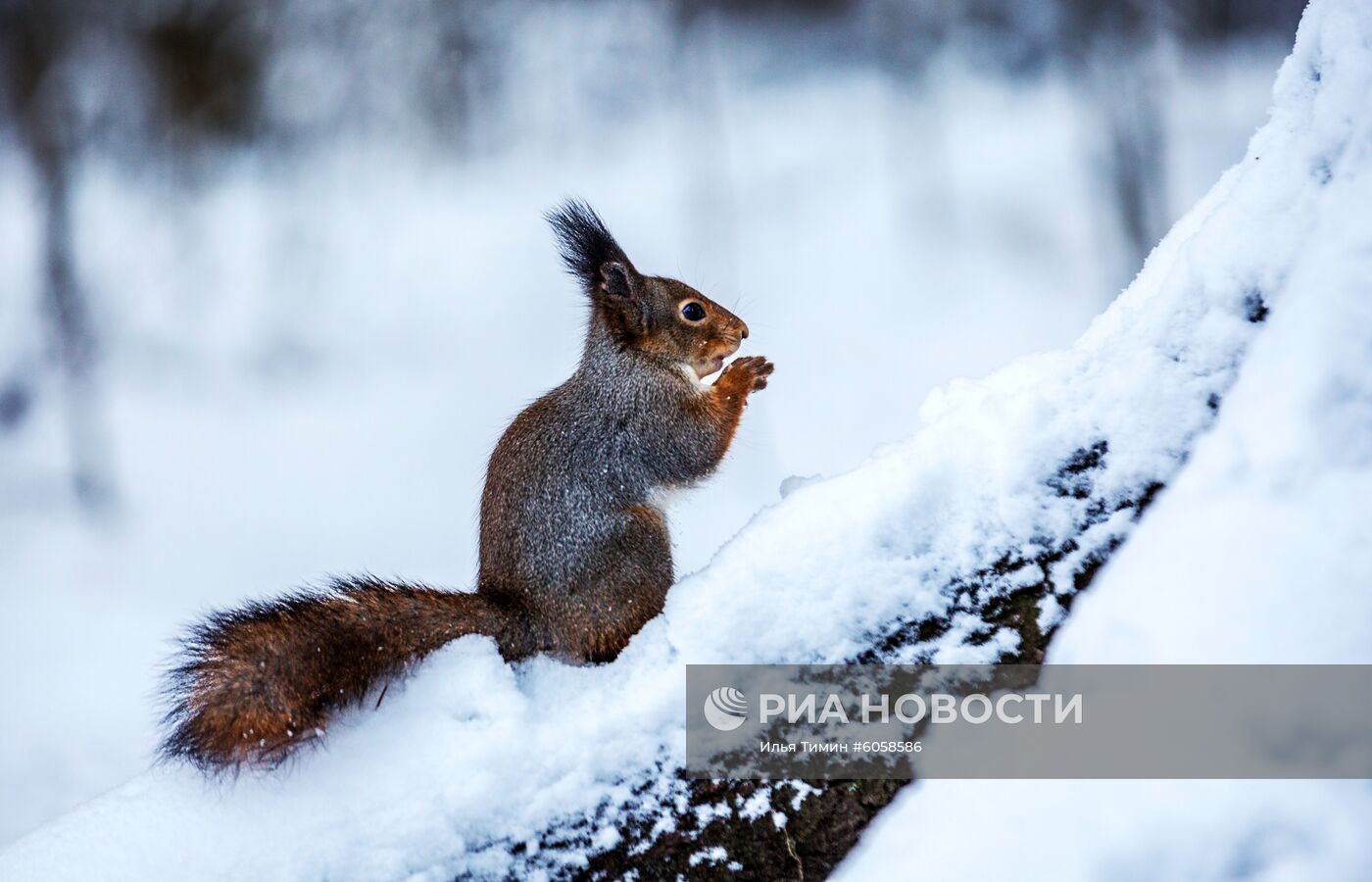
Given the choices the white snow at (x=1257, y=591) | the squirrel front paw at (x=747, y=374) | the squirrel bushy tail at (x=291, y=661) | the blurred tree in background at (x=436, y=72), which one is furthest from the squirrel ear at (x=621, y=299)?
the blurred tree in background at (x=436, y=72)

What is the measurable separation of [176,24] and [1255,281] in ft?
13.6

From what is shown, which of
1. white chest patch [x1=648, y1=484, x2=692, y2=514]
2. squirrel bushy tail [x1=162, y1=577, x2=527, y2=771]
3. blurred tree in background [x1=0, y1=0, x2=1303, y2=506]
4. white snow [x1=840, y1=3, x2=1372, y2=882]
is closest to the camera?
white snow [x1=840, y1=3, x2=1372, y2=882]

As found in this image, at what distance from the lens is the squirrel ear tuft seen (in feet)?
6.34

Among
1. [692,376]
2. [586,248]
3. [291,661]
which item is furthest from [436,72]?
[291,661]

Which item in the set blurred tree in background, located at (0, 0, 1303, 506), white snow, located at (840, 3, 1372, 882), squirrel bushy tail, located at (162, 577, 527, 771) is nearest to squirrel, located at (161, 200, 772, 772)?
squirrel bushy tail, located at (162, 577, 527, 771)

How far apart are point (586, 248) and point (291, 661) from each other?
975mm

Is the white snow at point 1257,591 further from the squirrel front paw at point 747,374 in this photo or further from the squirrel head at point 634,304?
the squirrel head at point 634,304

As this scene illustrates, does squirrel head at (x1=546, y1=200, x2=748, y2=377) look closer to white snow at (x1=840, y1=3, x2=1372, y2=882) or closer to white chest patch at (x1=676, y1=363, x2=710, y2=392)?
white chest patch at (x1=676, y1=363, x2=710, y2=392)

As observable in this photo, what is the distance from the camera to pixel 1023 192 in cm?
469

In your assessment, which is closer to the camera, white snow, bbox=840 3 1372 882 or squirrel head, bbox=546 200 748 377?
white snow, bbox=840 3 1372 882

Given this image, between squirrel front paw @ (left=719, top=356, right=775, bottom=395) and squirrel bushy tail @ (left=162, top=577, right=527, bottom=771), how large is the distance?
26.0 inches

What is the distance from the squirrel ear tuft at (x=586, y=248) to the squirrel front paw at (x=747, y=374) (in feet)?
0.79

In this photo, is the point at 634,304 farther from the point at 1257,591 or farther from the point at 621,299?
the point at 1257,591

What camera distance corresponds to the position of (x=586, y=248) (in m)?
1.95
